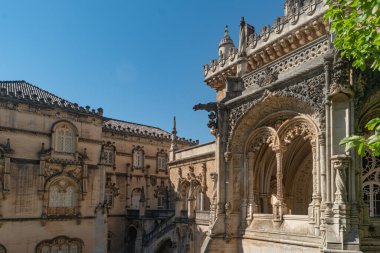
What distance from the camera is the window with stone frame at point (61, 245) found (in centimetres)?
2575

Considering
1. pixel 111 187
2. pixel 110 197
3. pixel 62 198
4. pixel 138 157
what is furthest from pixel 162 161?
pixel 62 198

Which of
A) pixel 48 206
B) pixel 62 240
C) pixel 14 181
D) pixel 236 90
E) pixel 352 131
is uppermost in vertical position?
pixel 236 90

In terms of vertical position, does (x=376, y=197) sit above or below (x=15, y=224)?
above

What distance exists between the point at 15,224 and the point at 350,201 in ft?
68.7

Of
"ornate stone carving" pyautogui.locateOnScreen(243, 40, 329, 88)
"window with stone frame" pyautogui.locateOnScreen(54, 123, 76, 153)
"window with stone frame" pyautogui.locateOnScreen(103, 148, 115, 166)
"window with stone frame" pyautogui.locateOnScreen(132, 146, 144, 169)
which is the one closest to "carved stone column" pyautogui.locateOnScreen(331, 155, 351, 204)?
"ornate stone carving" pyautogui.locateOnScreen(243, 40, 329, 88)

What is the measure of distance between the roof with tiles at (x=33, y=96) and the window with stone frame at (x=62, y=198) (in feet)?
17.1

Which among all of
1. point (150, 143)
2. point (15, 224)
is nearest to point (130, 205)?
point (150, 143)

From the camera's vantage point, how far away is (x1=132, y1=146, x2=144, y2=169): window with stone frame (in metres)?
37.5

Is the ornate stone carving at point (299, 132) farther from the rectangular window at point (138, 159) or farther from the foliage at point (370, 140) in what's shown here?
the rectangular window at point (138, 159)

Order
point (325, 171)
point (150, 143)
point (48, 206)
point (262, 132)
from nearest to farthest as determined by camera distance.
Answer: point (325, 171) < point (262, 132) < point (48, 206) < point (150, 143)

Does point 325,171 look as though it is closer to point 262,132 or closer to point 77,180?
point 262,132

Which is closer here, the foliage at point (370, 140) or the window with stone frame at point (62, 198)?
the foliage at point (370, 140)

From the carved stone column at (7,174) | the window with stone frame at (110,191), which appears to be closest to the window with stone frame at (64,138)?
the carved stone column at (7,174)

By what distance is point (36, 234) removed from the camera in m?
25.6
